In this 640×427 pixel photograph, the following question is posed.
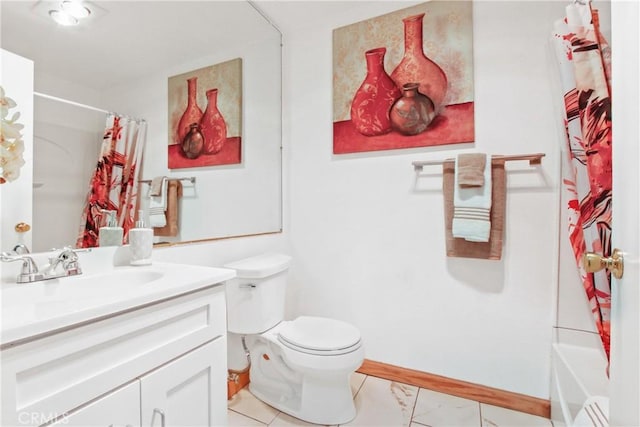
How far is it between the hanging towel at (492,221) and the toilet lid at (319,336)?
704 mm

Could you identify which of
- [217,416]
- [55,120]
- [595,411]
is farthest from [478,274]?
[55,120]

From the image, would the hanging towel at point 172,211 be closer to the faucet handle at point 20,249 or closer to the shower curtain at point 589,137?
the faucet handle at point 20,249

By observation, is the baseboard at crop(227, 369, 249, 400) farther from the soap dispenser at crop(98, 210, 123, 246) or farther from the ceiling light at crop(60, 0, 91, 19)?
the ceiling light at crop(60, 0, 91, 19)

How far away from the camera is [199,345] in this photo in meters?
0.89

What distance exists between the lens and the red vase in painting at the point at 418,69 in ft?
5.46

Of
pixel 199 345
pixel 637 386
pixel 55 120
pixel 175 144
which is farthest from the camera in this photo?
pixel 175 144

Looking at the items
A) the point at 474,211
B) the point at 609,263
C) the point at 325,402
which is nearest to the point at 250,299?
the point at 325,402

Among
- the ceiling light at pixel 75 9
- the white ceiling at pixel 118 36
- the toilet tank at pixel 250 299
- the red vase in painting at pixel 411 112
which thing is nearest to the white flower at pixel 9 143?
the white ceiling at pixel 118 36

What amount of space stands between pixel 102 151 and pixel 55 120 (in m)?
0.16

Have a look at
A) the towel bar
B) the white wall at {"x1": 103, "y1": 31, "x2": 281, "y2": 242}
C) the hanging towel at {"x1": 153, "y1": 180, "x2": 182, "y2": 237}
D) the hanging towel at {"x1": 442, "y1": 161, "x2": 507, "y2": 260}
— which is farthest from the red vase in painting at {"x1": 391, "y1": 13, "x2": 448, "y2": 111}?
the hanging towel at {"x1": 153, "y1": 180, "x2": 182, "y2": 237}

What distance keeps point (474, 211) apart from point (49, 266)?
1.73 meters

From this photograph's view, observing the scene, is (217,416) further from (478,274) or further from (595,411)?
(478,274)

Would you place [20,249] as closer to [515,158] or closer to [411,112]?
[411,112]

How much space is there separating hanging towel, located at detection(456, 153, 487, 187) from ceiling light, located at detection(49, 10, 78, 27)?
1.72m
